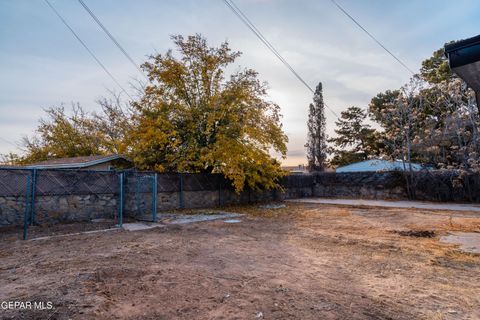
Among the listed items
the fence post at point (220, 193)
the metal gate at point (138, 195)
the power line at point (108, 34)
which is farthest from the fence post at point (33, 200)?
the fence post at point (220, 193)

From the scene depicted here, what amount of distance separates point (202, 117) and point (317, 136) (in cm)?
2499

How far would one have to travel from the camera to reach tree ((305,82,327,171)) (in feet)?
112

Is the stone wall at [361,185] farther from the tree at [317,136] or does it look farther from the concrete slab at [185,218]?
the tree at [317,136]

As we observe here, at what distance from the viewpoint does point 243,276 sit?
12.7 ft

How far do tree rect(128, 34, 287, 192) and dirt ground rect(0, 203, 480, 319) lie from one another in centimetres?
564

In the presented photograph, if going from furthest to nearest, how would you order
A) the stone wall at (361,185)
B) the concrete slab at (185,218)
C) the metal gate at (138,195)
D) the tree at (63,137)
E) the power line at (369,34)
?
the tree at (63,137)
the stone wall at (361,185)
the metal gate at (138,195)
the concrete slab at (185,218)
the power line at (369,34)

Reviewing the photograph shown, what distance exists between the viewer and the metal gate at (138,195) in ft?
32.5

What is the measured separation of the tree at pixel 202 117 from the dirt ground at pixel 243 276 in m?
5.64

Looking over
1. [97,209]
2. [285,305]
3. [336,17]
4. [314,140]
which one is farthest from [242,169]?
[314,140]

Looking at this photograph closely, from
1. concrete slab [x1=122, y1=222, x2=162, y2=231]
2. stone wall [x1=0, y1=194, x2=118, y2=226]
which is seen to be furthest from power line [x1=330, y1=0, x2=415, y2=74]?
stone wall [x1=0, y1=194, x2=118, y2=226]

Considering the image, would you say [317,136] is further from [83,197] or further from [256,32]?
[83,197]

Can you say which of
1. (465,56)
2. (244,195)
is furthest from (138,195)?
(465,56)

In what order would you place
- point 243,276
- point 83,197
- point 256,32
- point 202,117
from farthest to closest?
point 202,117 → point 256,32 → point 83,197 → point 243,276

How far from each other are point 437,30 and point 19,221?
45.2 feet
